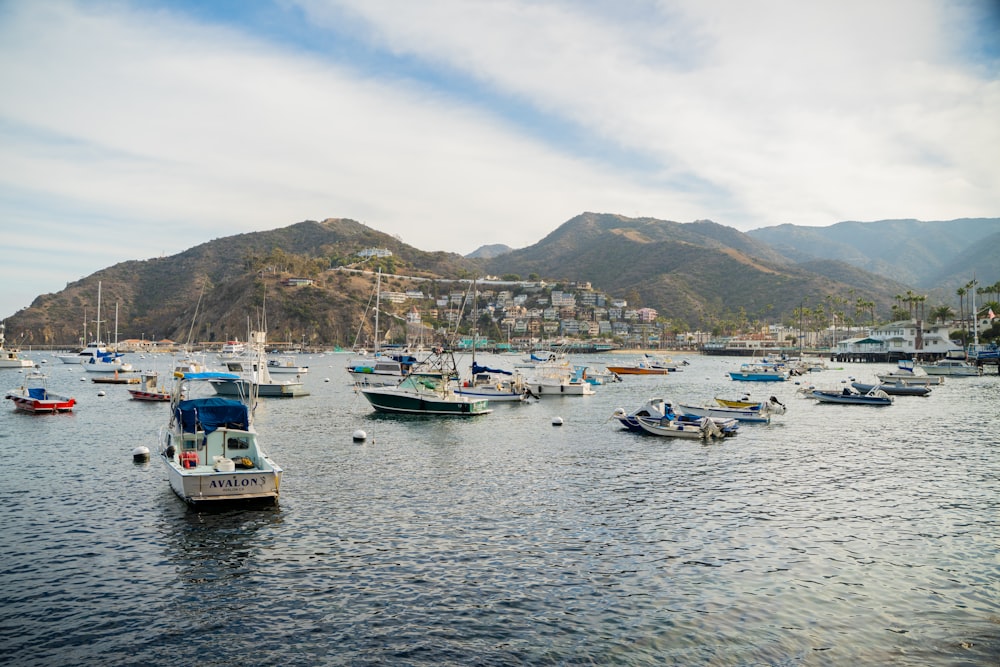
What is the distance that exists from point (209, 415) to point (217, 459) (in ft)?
9.00

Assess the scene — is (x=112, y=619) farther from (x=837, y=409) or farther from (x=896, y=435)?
(x=837, y=409)

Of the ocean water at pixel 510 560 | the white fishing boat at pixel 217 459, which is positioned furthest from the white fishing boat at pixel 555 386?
the white fishing boat at pixel 217 459

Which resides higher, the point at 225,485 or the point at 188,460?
the point at 188,460

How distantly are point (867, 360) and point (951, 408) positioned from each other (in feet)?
400

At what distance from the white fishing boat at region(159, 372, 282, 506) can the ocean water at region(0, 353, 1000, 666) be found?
2.62ft

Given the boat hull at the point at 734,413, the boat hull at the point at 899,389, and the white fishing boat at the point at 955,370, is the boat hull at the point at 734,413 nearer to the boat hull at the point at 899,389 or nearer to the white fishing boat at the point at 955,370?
the boat hull at the point at 899,389

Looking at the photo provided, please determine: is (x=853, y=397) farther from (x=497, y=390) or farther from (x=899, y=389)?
(x=497, y=390)

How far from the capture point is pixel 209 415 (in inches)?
1022

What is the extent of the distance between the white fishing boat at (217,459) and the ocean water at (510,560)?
799 mm

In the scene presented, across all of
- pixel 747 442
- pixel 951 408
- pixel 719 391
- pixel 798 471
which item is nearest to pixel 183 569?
pixel 798 471

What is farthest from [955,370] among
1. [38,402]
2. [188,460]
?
[38,402]

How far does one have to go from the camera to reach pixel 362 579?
17.3 metres

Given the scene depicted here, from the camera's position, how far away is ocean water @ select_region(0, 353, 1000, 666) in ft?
45.4

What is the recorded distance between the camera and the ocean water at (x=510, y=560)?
544 inches
